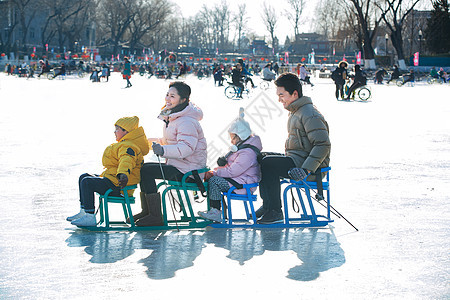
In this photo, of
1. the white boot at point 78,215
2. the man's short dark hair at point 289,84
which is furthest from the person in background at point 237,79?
the white boot at point 78,215

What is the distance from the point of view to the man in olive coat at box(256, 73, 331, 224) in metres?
5.19

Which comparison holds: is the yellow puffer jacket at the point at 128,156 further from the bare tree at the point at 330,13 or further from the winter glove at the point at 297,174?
the bare tree at the point at 330,13

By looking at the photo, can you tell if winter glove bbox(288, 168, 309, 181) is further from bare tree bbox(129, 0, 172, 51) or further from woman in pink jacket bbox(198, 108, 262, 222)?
bare tree bbox(129, 0, 172, 51)

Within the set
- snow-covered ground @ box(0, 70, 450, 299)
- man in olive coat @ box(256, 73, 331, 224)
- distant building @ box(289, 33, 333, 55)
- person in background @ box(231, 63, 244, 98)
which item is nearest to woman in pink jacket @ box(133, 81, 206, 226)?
snow-covered ground @ box(0, 70, 450, 299)

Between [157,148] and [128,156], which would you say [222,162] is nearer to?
[157,148]

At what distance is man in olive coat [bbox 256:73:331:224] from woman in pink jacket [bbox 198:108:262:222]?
108mm

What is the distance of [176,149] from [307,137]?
3.34 feet

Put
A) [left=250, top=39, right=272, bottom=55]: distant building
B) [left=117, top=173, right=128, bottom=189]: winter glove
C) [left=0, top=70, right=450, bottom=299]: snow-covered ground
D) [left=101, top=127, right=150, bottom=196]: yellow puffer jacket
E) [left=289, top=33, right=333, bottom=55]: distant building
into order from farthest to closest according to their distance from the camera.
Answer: [left=250, top=39, right=272, bottom=55]: distant building < [left=289, top=33, right=333, bottom=55]: distant building < [left=101, top=127, right=150, bottom=196]: yellow puffer jacket < [left=117, top=173, right=128, bottom=189]: winter glove < [left=0, top=70, right=450, bottom=299]: snow-covered ground

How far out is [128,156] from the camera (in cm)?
500

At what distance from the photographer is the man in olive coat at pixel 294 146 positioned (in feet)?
17.0

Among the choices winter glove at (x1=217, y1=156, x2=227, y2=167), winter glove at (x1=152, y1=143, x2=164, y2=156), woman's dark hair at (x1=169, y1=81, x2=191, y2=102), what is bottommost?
winter glove at (x1=217, y1=156, x2=227, y2=167)

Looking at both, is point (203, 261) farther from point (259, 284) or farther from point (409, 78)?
point (409, 78)

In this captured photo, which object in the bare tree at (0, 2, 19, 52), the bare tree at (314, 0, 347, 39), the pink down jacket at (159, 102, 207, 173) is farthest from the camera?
the bare tree at (314, 0, 347, 39)

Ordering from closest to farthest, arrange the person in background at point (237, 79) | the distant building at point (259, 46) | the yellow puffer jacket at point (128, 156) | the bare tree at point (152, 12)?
the yellow puffer jacket at point (128, 156), the person in background at point (237, 79), the bare tree at point (152, 12), the distant building at point (259, 46)
